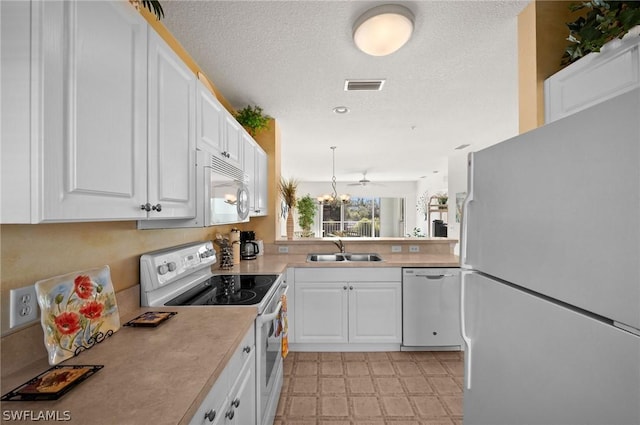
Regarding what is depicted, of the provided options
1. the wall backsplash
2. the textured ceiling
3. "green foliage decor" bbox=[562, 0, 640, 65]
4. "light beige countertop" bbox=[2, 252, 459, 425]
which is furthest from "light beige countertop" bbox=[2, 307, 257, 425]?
"green foliage decor" bbox=[562, 0, 640, 65]

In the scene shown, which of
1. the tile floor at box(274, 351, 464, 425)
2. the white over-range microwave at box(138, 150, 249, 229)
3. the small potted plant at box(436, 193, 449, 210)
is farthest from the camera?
the small potted plant at box(436, 193, 449, 210)

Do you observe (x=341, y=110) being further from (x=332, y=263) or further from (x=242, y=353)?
(x=242, y=353)

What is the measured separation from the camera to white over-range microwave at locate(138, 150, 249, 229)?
1475mm

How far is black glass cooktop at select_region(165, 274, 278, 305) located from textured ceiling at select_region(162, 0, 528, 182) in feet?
5.20

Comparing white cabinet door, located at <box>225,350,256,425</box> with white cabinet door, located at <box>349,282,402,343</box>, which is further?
white cabinet door, located at <box>349,282,402,343</box>

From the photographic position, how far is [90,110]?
2.55 ft

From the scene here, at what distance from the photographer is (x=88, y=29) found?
78cm

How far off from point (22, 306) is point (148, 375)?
44 cm

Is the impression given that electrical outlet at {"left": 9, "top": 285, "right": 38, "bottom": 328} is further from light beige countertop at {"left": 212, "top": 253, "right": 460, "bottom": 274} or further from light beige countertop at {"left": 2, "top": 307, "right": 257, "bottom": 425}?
light beige countertop at {"left": 212, "top": 253, "right": 460, "bottom": 274}

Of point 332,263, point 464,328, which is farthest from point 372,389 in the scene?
point 464,328

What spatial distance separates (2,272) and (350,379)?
2.28 metres

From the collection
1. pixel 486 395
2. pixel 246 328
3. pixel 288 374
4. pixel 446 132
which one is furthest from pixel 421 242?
pixel 246 328

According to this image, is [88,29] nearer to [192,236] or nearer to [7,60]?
[7,60]

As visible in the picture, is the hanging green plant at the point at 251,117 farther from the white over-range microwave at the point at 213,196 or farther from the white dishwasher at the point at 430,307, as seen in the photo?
the white dishwasher at the point at 430,307
